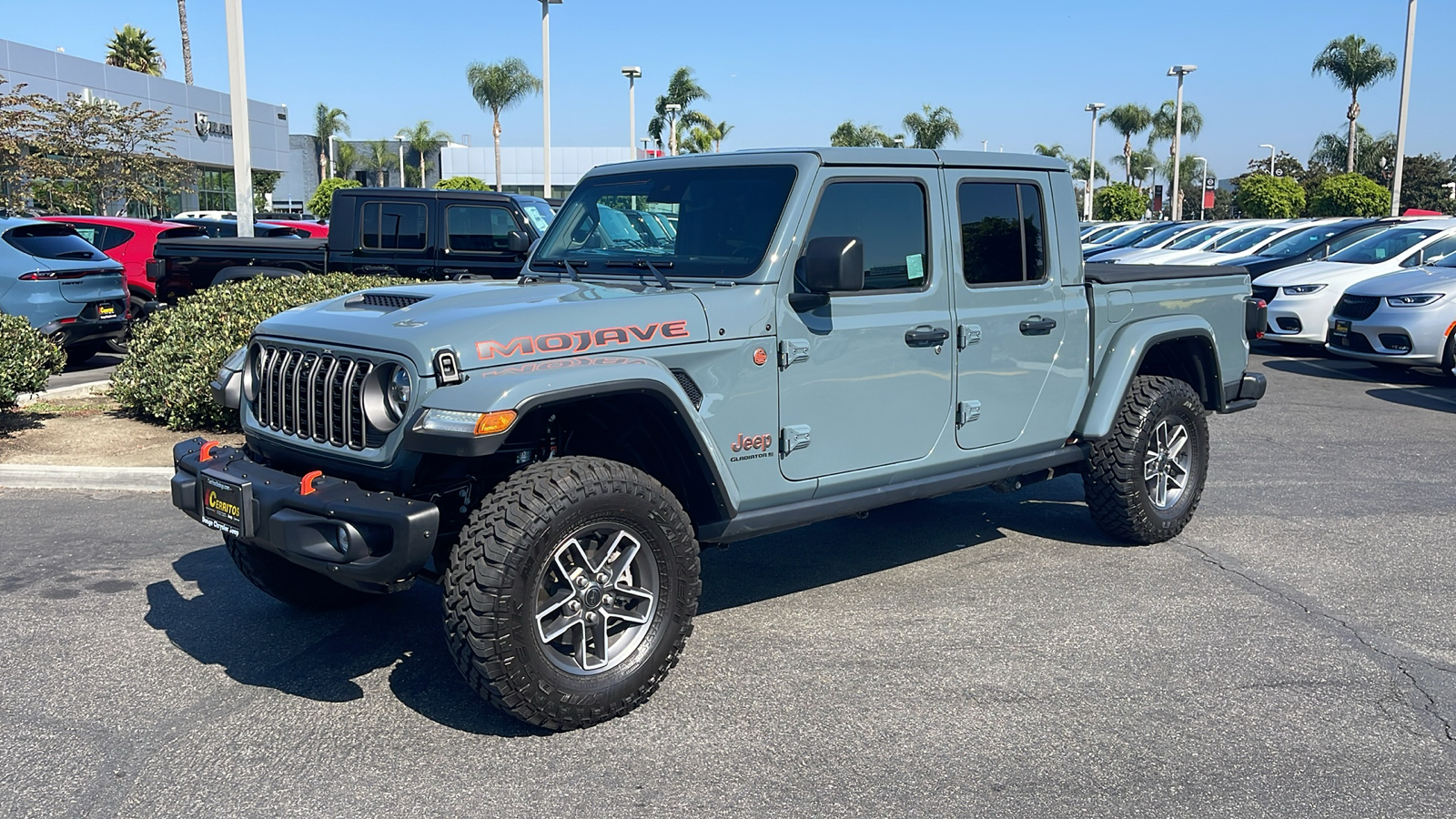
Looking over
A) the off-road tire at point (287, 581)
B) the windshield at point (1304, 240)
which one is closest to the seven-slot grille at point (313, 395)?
the off-road tire at point (287, 581)

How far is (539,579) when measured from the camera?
3.91 meters

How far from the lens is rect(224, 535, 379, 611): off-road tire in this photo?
494cm

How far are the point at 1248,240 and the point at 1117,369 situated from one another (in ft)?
49.2

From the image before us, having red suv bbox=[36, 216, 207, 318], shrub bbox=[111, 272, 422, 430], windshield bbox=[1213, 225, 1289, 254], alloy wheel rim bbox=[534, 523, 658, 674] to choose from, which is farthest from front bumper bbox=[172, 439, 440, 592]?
windshield bbox=[1213, 225, 1289, 254]

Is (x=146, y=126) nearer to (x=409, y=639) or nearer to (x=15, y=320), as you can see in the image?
(x=15, y=320)

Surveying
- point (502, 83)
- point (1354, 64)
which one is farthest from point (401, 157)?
point (1354, 64)

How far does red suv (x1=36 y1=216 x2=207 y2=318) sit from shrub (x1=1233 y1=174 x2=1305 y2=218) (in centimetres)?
3286

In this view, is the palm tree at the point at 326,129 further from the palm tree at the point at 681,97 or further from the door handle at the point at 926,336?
the door handle at the point at 926,336

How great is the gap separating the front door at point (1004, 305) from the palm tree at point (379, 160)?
80.7 metres

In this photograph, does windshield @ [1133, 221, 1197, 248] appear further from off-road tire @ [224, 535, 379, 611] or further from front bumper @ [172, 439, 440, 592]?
front bumper @ [172, 439, 440, 592]

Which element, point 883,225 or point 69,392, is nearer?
point 883,225

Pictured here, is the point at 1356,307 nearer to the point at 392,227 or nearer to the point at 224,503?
the point at 392,227

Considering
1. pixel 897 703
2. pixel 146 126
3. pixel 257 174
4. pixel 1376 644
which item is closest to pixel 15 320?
pixel 897 703

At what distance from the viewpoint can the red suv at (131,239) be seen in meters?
15.4
